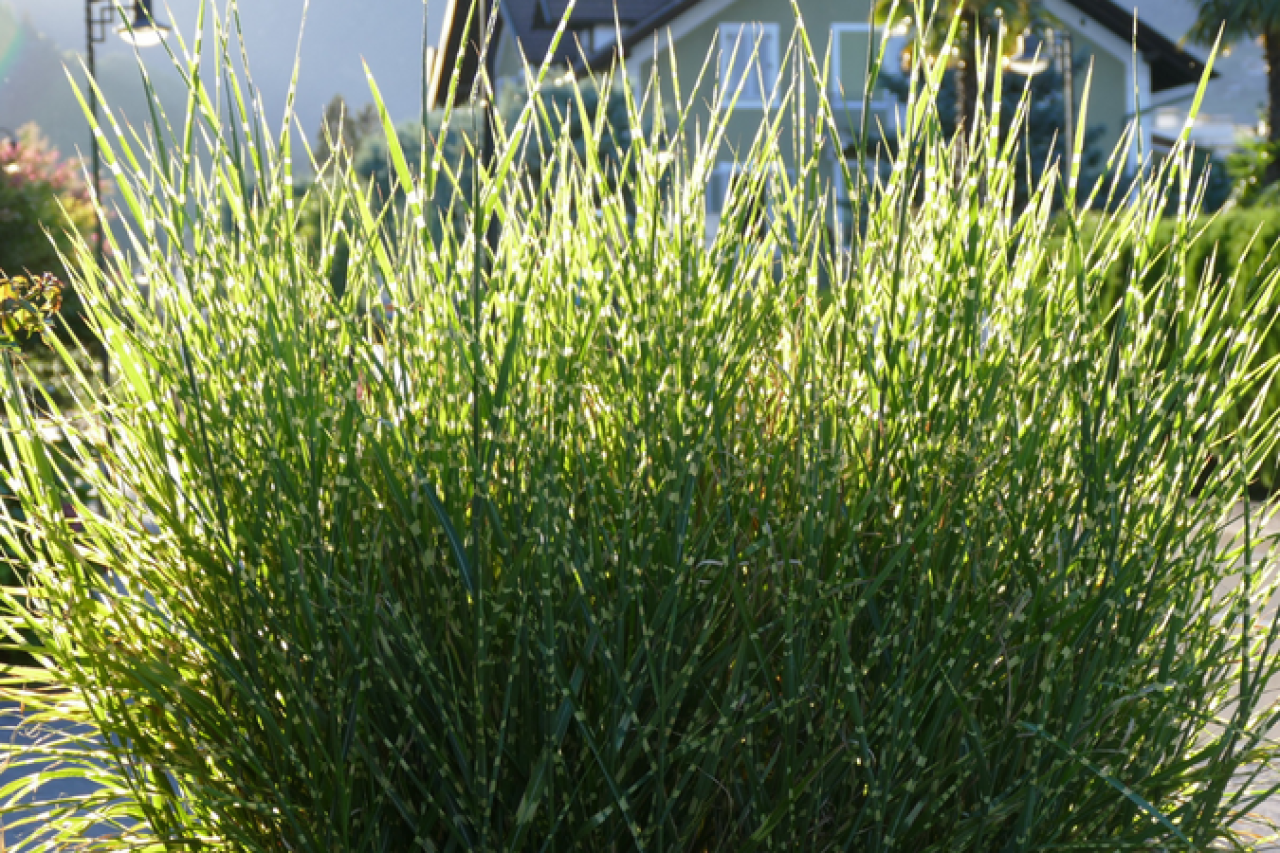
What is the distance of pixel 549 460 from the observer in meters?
1.32

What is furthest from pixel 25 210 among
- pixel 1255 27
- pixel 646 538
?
pixel 1255 27

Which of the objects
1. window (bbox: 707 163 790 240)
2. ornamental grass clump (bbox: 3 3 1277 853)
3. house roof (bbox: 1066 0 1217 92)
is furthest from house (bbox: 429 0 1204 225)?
ornamental grass clump (bbox: 3 3 1277 853)

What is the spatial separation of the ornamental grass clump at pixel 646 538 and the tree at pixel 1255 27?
89.8ft

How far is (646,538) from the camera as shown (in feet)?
4.40

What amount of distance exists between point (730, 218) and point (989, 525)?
19.5 inches

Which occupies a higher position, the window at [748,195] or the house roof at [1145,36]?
the window at [748,195]

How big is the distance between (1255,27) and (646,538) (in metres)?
29.6

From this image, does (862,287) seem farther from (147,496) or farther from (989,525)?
(147,496)

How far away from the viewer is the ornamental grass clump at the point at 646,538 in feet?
4.33

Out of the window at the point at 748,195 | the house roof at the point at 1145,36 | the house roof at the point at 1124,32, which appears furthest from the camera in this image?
the house roof at the point at 1145,36

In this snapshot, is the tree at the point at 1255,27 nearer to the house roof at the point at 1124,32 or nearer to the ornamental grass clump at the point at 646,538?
the house roof at the point at 1124,32

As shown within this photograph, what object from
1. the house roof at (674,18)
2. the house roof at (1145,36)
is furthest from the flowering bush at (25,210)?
the house roof at (1145,36)

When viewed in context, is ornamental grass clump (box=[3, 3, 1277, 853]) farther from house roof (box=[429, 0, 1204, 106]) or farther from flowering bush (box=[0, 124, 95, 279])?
house roof (box=[429, 0, 1204, 106])

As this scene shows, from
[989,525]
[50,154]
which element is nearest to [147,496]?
[989,525]
